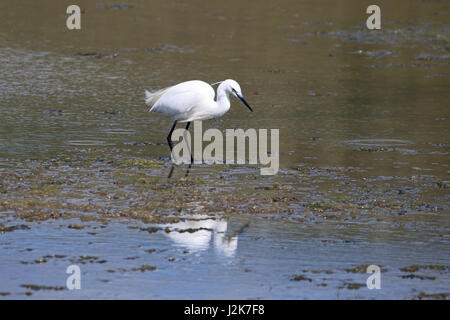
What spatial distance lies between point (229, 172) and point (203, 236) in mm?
2710

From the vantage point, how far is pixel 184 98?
1155 cm

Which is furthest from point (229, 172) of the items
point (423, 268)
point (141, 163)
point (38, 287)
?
point (38, 287)

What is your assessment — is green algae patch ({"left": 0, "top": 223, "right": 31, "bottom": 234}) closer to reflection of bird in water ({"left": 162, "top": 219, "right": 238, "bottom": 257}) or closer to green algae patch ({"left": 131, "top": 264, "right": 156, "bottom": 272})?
reflection of bird in water ({"left": 162, "top": 219, "right": 238, "bottom": 257})

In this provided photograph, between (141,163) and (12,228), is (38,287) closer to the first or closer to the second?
(12,228)

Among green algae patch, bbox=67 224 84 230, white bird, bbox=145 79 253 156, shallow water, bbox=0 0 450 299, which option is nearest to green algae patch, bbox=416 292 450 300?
shallow water, bbox=0 0 450 299

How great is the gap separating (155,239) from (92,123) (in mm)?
5914

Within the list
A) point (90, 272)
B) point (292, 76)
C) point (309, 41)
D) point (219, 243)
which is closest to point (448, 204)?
point (219, 243)

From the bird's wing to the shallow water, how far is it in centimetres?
59

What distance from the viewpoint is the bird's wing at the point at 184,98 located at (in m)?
11.6

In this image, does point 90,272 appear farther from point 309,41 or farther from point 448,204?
point 309,41

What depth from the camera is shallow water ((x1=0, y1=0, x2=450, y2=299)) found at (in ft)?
22.8

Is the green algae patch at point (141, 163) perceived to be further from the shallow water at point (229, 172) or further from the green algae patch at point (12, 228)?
the green algae patch at point (12, 228)

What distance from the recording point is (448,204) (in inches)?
362

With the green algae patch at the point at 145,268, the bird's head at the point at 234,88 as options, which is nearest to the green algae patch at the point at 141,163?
the bird's head at the point at 234,88
